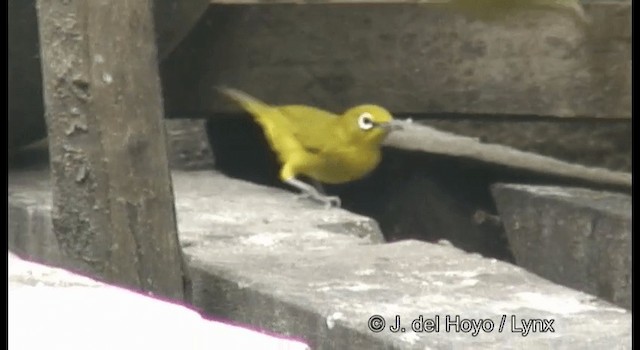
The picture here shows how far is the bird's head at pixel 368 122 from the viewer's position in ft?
11.7

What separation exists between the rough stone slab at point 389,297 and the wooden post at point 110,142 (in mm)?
166

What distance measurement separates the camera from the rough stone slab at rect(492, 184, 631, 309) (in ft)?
10.6

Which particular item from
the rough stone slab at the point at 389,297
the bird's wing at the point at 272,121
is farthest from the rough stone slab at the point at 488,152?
the rough stone slab at the point at 389,297

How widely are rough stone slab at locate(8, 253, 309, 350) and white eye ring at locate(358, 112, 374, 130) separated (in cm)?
185

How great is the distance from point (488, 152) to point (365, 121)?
16.7 inches

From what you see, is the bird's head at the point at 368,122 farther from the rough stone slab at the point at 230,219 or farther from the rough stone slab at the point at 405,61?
the rough stone slab at the point at 230,219

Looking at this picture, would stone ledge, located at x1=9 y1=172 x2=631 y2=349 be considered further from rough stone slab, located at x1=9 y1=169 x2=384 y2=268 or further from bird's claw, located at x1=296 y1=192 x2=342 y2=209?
bird's claw, located at x1=296 y1=192 x2=342 y2=209

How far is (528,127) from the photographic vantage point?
3.85 meters

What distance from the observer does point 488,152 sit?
3.81 meters

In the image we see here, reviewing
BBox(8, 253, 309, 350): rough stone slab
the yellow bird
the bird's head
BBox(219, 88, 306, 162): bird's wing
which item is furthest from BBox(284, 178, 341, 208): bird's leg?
BBox(8, 253, 309, 350): rough stone slab

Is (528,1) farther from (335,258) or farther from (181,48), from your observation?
(181,48)

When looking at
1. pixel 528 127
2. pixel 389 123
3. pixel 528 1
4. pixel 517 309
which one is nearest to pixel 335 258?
pixel 517 309

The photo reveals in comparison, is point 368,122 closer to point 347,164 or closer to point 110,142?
point 347,164

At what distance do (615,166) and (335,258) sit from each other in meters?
1.49
